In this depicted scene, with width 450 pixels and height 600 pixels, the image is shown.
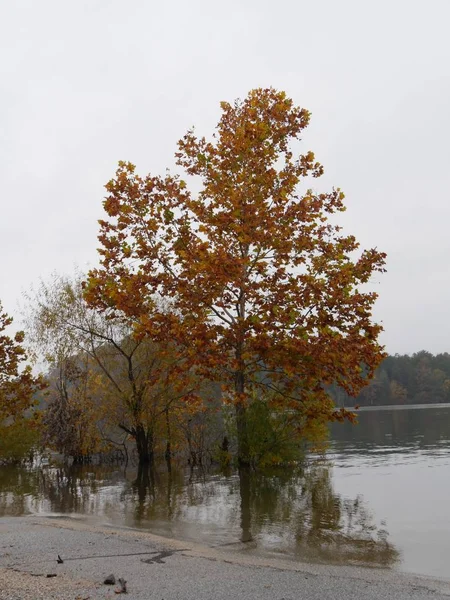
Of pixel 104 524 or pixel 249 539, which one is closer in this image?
pixel 249 539

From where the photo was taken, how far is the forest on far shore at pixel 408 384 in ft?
402

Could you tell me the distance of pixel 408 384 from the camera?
5044 inches

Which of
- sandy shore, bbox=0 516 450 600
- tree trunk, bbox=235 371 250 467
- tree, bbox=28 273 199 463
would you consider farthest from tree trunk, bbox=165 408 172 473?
sandy shore, bbox=0 516 450 600

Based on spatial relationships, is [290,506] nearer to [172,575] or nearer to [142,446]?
[172,575]

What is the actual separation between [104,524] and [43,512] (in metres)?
3.33

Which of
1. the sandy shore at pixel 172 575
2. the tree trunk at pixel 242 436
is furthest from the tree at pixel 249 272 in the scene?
the sandy shore at pixel 172 575

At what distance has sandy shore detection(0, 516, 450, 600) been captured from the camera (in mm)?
6363

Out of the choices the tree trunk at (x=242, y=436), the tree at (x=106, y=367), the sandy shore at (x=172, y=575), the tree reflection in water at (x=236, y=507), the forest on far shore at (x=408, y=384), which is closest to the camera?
the sandy shore at (x=172, y=575)

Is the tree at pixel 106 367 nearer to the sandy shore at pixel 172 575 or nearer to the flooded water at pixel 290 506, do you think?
the flooded water at pixel 290 506

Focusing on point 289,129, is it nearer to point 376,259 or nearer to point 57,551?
point 376,259

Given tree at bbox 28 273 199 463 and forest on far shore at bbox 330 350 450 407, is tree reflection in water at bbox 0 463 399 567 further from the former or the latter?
forest on far shore at bbox 330 350 450 407

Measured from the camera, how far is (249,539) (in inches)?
400

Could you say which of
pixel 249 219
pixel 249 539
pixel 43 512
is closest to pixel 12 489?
pixel 43 512

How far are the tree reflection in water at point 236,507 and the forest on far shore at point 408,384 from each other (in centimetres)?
10006
